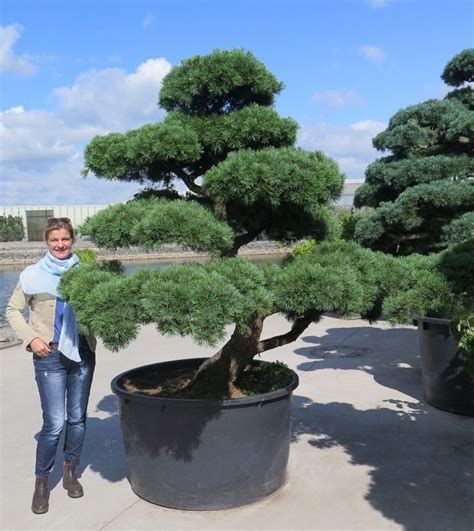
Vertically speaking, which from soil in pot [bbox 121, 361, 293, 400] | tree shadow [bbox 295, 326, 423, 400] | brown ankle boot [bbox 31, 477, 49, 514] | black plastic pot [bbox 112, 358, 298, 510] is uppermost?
soil in pot [bbox 121, 361, 293, 400]

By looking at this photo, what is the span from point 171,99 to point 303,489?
7.59ft

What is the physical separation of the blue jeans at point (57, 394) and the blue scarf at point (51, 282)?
102 mm

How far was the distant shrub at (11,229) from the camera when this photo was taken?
3288 cm

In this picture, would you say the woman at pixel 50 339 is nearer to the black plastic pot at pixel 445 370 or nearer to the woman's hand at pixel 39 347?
the woman's hand at pixel 39 347

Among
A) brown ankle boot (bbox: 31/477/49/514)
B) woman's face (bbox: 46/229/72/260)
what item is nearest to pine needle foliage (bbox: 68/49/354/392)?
woman's face (bbox: 46/229/72/260)

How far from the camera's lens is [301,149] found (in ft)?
Result: 9.42

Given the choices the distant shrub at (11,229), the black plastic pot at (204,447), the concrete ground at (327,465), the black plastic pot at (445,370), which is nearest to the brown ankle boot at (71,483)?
the concrete ground at (327,465)

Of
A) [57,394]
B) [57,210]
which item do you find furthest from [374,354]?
[57,210]

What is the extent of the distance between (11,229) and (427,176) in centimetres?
3112

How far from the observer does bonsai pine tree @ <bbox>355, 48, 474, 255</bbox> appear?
5.75 metres

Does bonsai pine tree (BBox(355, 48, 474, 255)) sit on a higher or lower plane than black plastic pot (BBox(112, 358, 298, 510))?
higher

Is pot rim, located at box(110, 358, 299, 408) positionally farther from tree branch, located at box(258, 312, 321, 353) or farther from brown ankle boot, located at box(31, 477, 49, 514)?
brown ankle boot, located at box(31, 477, 49, 514)

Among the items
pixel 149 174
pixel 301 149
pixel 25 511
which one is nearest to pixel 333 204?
pixel 301 149

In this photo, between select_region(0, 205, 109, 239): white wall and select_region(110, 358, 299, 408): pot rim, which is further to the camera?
select_region(0, 205, 109, 239): white wall
